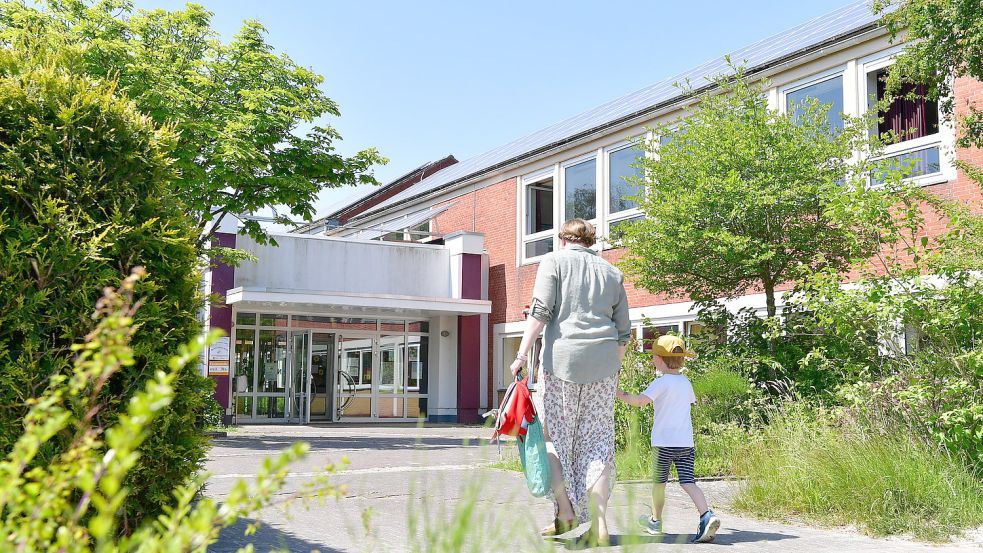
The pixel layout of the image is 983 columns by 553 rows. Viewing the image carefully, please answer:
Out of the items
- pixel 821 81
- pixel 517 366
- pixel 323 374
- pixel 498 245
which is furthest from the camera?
pixel 498 245

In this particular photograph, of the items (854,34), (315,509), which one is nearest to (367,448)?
(315,509)

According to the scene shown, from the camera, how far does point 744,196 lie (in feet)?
34.1

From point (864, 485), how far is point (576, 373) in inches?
86.0

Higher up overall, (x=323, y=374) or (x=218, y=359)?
(x=218, y=359)

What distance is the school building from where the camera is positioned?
19375mm

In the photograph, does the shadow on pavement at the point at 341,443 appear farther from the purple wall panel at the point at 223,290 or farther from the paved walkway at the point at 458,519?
the purple wall panel at the point at 223,290

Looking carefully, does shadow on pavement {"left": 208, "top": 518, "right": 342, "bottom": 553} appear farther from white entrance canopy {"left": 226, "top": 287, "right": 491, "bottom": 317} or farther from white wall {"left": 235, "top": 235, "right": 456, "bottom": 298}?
white wall {"left": 235, "top": 235, "right": 456, "bottom": 298}

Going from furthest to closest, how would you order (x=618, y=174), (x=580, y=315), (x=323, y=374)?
(x=323, y=374) < (x=618, y=174) < (x=580, y=315)

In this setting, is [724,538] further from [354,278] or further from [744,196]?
[354,278]

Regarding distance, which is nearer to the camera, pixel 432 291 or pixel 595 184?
pixel 595 184

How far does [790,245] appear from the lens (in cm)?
1053

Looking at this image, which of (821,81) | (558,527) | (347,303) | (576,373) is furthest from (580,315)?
(347,303)

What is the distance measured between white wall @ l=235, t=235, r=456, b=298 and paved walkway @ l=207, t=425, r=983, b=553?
34.6ft

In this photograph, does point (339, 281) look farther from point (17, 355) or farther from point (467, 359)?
point (17, 355)
